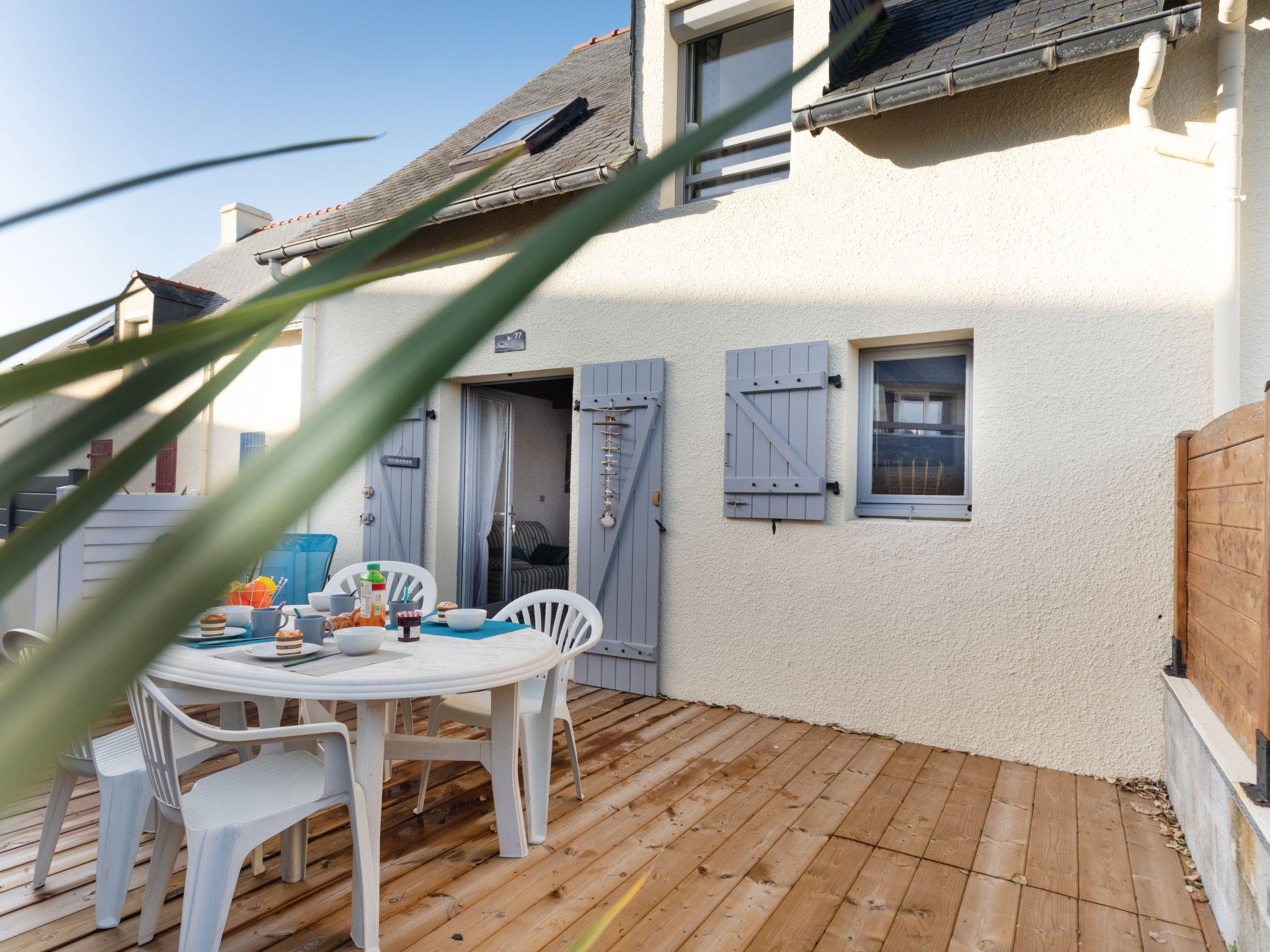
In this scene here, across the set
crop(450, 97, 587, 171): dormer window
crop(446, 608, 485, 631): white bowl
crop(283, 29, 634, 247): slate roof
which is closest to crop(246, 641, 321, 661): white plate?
crop(446, 608, 485, 631): white bowl

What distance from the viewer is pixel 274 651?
7.80 feet

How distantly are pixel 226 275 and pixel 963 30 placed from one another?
881 centimetres

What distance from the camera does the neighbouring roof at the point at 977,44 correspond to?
3268 millimetres

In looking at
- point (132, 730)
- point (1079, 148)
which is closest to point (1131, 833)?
point (1079, 148)

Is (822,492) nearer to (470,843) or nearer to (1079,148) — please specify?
(1079,148)

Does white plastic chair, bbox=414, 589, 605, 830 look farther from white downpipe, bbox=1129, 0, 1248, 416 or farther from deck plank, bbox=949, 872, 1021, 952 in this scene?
white downpipe, bbox=1129, 0, 1248, 416

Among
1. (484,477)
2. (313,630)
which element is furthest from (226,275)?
(313,630)

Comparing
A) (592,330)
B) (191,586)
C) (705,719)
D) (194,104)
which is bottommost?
(705,719)

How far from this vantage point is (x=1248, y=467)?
2.20m

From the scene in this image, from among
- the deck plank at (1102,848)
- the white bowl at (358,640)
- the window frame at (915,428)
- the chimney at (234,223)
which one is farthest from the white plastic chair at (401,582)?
the chimney at (234,223)

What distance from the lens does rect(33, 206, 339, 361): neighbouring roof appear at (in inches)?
294

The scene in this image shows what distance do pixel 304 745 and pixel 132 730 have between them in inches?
20.4

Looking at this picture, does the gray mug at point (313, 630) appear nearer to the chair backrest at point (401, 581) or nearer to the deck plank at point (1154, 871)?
the chair backrest at point (401, 581)

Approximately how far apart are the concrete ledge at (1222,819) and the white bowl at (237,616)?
9.88 ft
